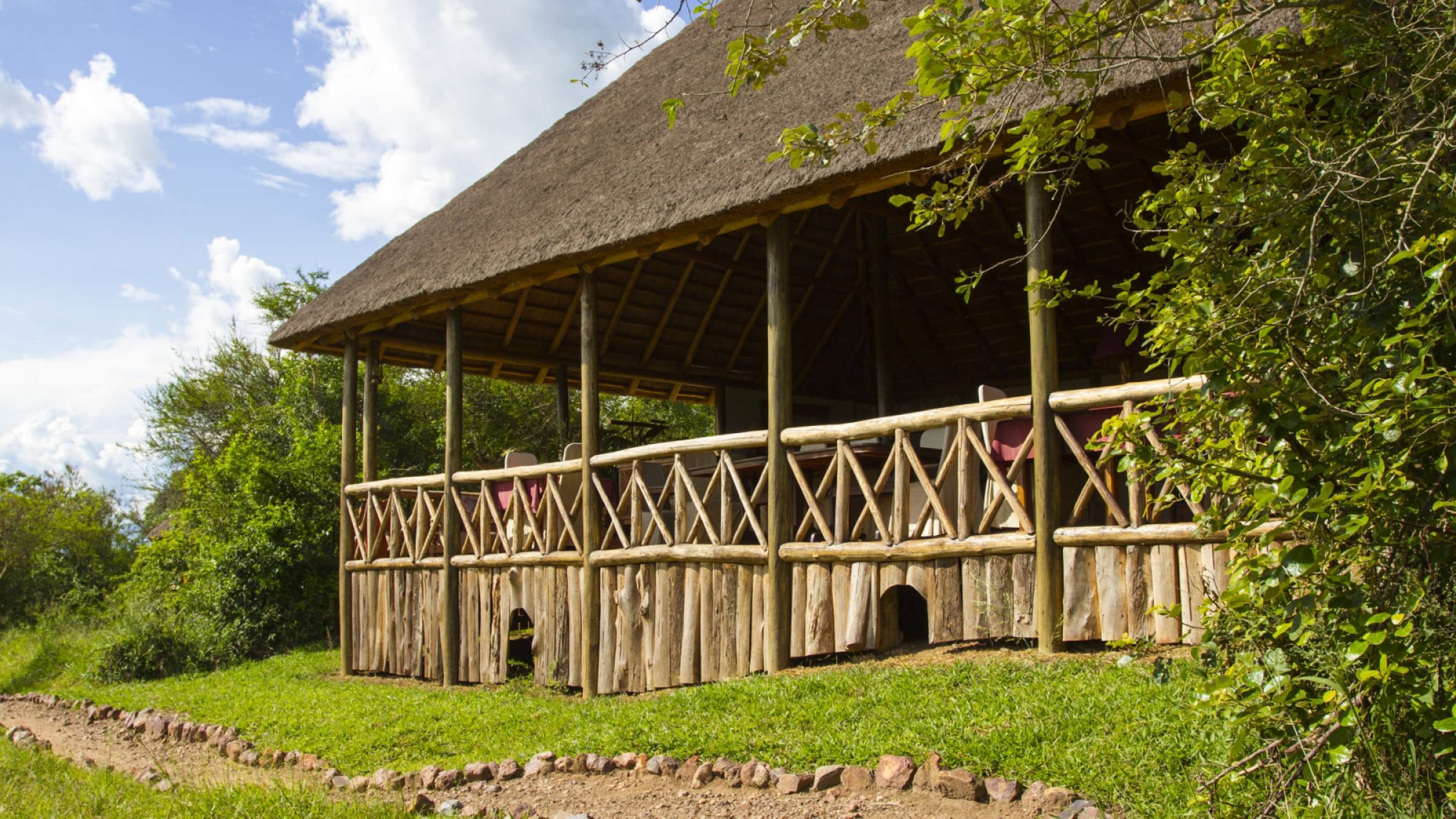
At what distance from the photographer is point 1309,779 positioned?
2910 millimetres

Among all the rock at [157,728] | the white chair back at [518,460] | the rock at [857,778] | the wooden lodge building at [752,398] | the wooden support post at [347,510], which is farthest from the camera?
the wooden support post at [347,510]

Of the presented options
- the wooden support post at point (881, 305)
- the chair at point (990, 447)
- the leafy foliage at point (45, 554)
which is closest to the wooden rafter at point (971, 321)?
the wooden support post at point (881, 305)

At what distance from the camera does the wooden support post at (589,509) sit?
8984 millimetres

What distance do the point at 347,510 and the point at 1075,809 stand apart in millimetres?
9561

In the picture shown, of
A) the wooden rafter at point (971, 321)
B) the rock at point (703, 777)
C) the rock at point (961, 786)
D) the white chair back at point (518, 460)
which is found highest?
the wooden rafter at point (971, 321)

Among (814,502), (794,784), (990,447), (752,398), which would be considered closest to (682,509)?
(814,502)

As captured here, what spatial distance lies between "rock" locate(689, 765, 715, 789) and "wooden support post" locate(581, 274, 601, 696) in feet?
12.9

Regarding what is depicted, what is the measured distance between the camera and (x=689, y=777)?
5207 millimetres

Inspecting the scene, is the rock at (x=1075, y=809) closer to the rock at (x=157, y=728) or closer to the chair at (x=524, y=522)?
the chair at (x=524, y=522)

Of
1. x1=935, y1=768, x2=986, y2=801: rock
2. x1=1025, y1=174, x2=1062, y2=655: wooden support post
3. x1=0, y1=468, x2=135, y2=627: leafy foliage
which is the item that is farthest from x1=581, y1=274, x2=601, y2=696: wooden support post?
x1=0, y1=468, x2=135, y2=627: leafy foliage

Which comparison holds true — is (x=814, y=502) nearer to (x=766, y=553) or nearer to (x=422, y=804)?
(x=766, y=553)

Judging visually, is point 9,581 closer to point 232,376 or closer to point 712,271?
point 232,376

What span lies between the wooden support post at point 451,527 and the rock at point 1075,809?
296 inches

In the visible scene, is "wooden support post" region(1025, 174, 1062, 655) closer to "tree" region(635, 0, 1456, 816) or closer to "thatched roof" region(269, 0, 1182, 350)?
"thatched roof" region(269, 0, 1182, 350)
